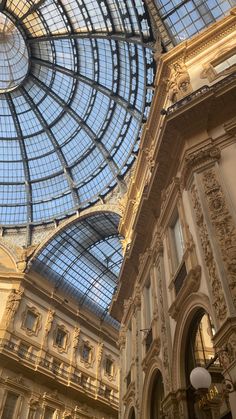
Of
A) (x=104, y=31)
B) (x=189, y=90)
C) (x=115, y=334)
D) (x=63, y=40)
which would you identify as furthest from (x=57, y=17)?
(x=115, y=334)

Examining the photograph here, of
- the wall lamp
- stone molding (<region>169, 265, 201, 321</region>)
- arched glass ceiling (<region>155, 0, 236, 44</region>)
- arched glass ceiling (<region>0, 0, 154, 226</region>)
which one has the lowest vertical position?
the wall lamp

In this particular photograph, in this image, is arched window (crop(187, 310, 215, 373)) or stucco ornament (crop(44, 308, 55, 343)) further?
stucco ornament (crop(44, 308, 55, 343))

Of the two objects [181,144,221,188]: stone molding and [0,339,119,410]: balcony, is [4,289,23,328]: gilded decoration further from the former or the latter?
[181,144,221,188]: stone molding

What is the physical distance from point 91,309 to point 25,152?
18.0m

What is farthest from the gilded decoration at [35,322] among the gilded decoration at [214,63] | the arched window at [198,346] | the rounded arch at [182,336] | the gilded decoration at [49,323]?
the gilded decoration at [214,63]

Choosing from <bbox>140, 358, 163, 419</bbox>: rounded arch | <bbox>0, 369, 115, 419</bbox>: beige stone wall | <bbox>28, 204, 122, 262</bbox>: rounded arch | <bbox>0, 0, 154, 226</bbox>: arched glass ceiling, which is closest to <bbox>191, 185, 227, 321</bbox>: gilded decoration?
<bbox>140, 358, 163, 419</bbox>: rounded arch

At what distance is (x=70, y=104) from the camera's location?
1406 inches

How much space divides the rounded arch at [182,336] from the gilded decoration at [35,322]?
2075 cm

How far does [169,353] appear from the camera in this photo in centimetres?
1331

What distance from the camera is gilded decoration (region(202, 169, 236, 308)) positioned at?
33.2 ft

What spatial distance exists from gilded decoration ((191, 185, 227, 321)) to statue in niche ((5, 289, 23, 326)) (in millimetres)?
21874

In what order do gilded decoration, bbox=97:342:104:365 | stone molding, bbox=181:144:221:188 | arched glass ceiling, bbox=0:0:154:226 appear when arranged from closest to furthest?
stone molding, bbox=181:144:221:188 → arched glass ceiling, bbox=0:0:154:226 → gilded decoration, bbox=97:342:104:365

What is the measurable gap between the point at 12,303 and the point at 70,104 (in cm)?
1877

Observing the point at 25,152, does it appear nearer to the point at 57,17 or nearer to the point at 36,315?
the point at 57,17
